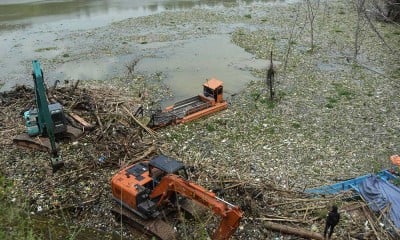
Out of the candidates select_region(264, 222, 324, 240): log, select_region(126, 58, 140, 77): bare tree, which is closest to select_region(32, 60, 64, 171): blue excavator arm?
select_region(264, 222, 324, 240): log

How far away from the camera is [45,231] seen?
1107 centimetres

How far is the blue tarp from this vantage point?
35.4 ft

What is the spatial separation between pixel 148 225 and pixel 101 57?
57.7 feet

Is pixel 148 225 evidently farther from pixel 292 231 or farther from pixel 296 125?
pixel 296 125

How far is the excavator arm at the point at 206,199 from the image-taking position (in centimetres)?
914

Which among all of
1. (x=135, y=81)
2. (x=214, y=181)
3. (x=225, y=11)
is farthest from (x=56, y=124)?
(x=225, y=11)

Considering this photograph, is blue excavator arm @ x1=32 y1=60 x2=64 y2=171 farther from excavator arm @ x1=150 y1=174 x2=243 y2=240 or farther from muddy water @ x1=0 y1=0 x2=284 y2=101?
muddy water @ x1=0 y1=0 x2=284 y2=101

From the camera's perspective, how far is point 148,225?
10.4 meters

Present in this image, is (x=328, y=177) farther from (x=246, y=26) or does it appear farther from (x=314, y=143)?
(x=246, y=26)

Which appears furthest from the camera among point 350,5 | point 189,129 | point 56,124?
point 350,5

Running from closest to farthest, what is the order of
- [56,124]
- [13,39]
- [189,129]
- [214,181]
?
[214,181] < [56,124] < [189,129] < [13,39]

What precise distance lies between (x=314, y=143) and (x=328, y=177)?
2.19 metres

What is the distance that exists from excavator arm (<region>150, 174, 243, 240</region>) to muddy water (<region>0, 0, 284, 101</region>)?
390 inches

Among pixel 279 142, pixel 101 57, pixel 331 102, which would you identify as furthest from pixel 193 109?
pixel 101 57
